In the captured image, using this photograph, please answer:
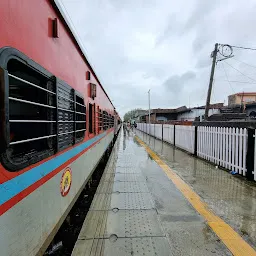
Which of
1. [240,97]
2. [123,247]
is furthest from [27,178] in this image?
[240,97]

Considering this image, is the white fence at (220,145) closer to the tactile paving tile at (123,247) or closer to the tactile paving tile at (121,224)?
the tactile paving tile at (121,224)

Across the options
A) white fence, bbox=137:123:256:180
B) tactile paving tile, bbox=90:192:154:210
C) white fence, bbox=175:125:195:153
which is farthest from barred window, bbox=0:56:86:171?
white fence, bbox=175:125:195:153

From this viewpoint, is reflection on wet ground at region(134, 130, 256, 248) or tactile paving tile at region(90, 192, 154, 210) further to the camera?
tactile paving tile at region(90, 192, 154, 210)

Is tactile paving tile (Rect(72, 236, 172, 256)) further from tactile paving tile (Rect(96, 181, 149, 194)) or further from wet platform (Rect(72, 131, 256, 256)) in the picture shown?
tactile paving tile (Rect(96, 181, 149, 194))

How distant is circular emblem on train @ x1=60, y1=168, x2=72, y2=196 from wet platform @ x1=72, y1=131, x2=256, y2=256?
0.64 meters

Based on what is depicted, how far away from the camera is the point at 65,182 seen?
308 cm

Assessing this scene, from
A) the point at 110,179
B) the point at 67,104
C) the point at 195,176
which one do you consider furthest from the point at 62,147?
the point at 195,176

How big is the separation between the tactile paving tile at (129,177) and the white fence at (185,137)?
4.51 meters

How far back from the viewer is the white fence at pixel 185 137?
34.5 ft

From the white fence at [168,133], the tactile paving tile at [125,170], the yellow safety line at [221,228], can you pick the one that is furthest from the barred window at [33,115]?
the white fence at [168,133]

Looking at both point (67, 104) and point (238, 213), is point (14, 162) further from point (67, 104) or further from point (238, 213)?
point (238, 213)

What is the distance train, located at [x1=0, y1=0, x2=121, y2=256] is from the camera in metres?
1.66

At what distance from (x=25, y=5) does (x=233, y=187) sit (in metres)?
5.24

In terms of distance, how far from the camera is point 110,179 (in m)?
6.16
